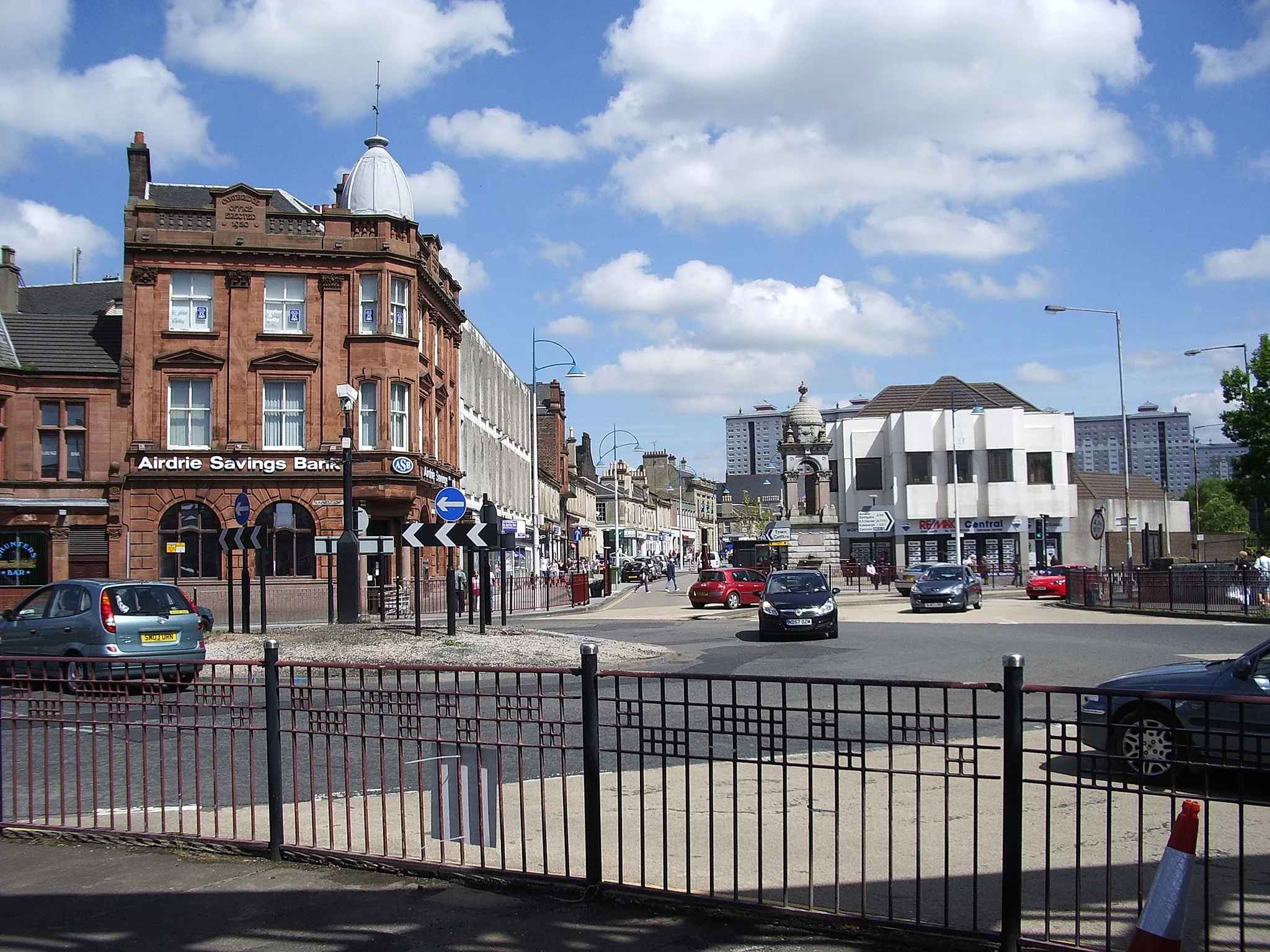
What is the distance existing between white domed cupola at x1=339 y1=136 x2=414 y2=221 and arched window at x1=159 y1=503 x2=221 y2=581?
1167 centimetres

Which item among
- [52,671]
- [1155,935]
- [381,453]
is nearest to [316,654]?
[52,671]

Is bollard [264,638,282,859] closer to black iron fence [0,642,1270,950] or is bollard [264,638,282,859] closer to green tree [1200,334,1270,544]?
black iron fence [0,642,1270,950]

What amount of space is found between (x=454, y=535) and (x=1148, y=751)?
16.4 meters

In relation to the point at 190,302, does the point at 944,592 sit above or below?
below

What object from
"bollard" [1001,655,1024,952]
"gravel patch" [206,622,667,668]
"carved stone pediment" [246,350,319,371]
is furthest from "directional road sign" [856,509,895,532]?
"bollard" [1001,655,1024,952]

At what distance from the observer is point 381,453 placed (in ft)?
116

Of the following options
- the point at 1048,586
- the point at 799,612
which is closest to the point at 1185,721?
the point at 799,612

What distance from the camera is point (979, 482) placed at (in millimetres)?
66438

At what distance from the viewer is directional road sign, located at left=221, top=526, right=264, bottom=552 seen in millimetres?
22833

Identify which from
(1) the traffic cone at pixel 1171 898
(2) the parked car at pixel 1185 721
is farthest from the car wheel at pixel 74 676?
(1) the traffic cone at pixel 1171 898

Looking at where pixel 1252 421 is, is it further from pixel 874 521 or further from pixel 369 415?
pixel 369 415

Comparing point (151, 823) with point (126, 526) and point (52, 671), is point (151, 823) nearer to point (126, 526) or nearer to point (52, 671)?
point (52, 671)

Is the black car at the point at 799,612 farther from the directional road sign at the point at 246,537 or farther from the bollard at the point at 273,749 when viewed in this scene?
the bollard at the point at 273,749

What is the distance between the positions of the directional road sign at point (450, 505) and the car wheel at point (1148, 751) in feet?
52.4
